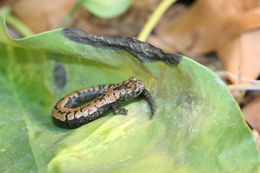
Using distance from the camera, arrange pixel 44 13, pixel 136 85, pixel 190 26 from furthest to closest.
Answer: pixel 44 13 < pixel 190 26 < pixel 136 85

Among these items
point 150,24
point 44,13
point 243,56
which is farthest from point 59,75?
point 44,13

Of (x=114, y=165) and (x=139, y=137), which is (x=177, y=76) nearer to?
(x=139, y=137)

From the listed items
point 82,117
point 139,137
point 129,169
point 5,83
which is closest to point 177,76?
point 139,137

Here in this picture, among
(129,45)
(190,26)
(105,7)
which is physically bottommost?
(190,26)

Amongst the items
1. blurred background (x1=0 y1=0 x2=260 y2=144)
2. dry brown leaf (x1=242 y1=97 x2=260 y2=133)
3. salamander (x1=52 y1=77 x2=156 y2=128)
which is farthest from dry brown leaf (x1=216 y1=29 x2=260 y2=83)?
salamander (x1=52 y1=77 x2=156 y2=128)

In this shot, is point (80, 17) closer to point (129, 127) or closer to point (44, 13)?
point (44, 13)

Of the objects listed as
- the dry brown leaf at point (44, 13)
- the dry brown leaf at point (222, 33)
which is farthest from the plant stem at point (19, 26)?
the dry brown leaf at point (222, 33)
